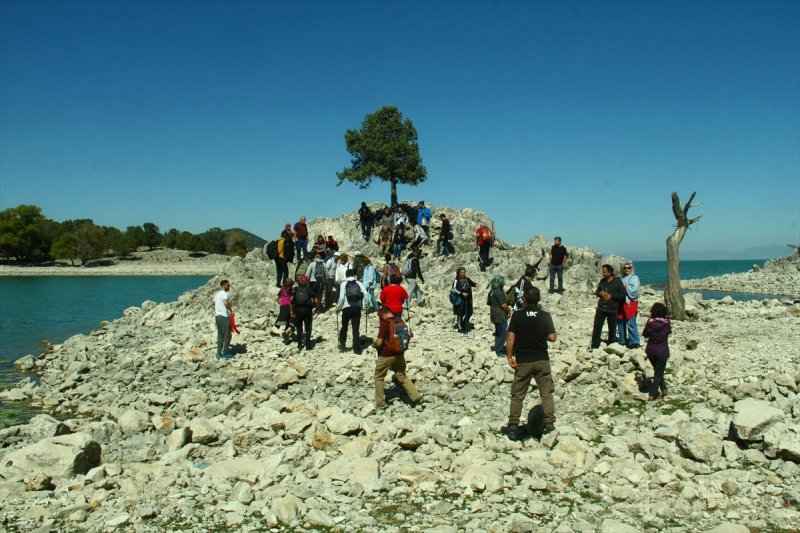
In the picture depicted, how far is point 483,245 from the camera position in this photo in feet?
75.5

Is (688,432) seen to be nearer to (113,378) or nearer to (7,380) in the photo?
(113,378)

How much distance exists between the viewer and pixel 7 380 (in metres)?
17.6

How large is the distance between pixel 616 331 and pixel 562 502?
26.1 ft

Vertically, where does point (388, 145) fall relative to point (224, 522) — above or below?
above

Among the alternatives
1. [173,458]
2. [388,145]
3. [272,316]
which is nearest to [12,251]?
[388,145]

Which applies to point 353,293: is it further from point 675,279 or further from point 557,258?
point 675,279

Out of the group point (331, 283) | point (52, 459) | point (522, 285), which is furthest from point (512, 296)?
point (52, 459)

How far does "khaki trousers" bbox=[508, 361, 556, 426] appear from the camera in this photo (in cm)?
816

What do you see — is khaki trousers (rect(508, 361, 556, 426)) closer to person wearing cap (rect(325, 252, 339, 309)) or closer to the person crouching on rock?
the person crouching on rock

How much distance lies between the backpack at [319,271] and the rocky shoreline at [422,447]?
11.2ft

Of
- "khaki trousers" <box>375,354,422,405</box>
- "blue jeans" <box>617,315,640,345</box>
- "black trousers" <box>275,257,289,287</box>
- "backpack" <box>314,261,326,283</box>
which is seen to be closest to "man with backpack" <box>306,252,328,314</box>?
"backpack" <box>314,261,326,283</box>

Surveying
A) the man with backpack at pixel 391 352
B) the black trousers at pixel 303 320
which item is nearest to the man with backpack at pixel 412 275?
the black trousers at pixel 303 320

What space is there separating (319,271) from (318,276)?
186 mm

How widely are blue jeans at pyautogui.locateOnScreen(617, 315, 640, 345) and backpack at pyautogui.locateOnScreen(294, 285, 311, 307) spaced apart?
26.4ft
